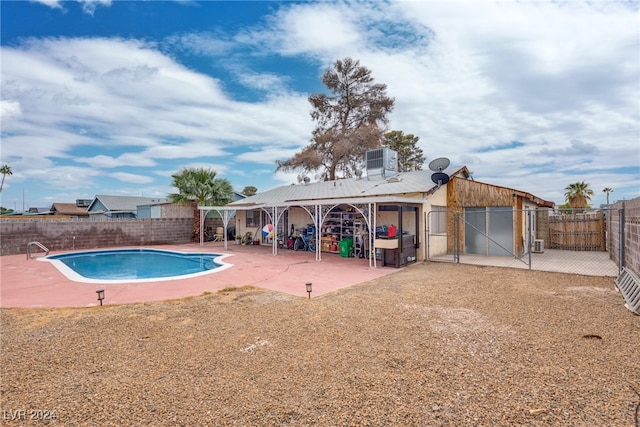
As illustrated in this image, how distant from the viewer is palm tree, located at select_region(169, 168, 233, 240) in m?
19.0

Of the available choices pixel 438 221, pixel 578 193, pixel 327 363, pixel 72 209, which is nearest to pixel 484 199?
pixel 438 221

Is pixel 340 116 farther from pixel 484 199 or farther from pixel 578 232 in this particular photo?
pixel 578 232

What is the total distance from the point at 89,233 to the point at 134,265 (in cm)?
631

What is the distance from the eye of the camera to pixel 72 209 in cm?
3503

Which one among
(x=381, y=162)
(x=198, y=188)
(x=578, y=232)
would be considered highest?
(x=381, y=162)

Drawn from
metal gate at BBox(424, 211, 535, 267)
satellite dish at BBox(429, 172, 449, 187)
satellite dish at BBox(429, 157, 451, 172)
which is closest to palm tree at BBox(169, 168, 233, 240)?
satellite dish at BBox(429, 157, 451, 172)

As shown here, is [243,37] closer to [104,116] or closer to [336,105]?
[104,116]

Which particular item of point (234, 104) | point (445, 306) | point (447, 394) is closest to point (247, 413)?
point (447, 394)

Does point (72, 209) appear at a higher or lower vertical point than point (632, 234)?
higher

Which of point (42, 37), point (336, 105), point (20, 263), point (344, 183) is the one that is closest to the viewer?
point (42, 37)

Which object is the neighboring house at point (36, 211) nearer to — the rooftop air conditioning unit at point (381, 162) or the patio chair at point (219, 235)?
the patio chair at point (219, 235)

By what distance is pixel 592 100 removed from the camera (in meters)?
12.0

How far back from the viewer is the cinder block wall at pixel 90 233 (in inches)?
580

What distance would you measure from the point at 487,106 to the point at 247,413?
53.0 feet
